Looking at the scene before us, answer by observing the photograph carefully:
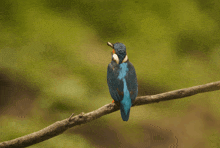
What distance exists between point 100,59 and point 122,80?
620mm

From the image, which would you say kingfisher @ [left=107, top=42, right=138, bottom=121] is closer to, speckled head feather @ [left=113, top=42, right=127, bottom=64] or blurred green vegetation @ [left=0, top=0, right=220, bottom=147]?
speckled head feather @ [left=113, top=42, right=127, bottom=64]

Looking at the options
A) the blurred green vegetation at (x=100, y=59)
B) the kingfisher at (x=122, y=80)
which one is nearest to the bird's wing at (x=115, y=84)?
the kingfisher at (x=122, y=80)

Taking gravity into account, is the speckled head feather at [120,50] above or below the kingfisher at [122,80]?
above

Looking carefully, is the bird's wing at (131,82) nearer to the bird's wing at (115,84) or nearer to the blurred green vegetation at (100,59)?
the bird's wing at (115,84)

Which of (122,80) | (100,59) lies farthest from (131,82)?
(100,59)

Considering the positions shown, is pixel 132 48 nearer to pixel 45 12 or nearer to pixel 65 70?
pixel 65 70

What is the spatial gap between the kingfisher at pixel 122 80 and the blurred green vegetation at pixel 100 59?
18.2 inches

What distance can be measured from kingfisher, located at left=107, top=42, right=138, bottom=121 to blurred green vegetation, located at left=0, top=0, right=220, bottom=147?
463 mm

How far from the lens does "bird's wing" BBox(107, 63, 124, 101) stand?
0.93 metres

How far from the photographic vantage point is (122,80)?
0.94 meters

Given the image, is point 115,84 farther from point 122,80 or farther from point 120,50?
point 120,50

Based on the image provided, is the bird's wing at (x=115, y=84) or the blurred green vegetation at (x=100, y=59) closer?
the bird's wing at (x=115, y=84)

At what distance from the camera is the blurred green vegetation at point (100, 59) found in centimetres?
138

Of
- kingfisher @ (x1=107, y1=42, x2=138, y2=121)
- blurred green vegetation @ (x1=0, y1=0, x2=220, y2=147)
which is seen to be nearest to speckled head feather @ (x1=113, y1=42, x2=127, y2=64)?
kingfisher @ (x1=107, y1=42, x2=138, y2=121)
